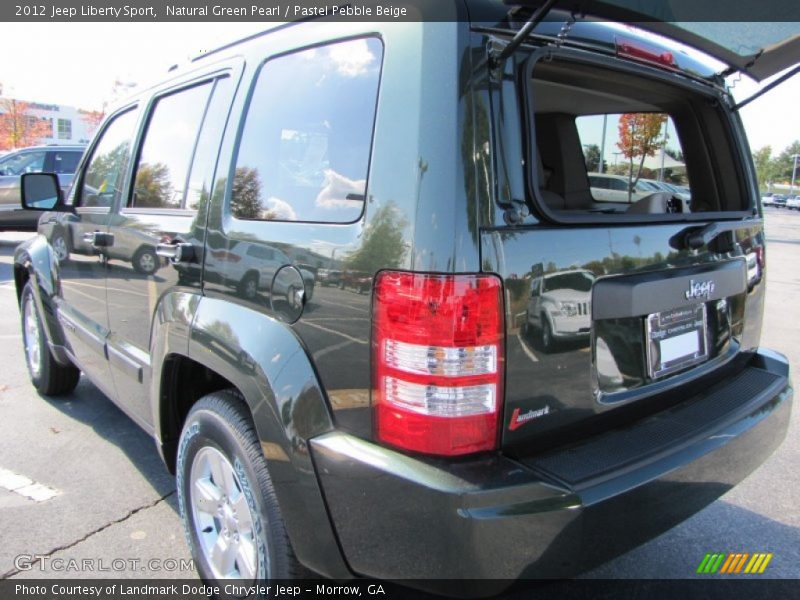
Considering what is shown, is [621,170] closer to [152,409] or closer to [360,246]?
[360,246]

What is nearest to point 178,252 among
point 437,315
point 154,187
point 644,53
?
point 154,187

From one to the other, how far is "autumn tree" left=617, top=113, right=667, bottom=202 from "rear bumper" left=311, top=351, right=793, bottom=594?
58.3 inches

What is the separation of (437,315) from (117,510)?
227 cm

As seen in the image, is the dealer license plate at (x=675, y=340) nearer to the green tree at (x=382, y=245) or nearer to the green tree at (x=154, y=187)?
the green tree at (x=382, y=245)

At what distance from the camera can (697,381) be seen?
2199mm

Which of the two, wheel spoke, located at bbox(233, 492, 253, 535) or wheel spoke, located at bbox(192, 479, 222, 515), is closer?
wheel spoke, located at bbox(233, 492, 253, 535)

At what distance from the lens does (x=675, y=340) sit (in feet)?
6.75

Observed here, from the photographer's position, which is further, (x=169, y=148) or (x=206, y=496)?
(x=169, y=148)

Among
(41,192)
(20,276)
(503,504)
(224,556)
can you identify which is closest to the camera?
(503,504)

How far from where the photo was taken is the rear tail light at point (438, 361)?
1.51 m

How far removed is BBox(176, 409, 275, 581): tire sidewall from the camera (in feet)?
6.18

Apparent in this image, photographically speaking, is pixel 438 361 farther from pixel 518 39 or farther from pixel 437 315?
pixel 518 39

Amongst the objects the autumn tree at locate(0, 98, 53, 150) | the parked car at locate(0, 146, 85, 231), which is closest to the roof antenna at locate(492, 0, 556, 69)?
→ the parked car at locate(0, 146, 85, 231)

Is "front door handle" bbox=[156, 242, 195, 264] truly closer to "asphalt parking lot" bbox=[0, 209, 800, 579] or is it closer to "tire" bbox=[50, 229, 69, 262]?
"asphalt parking lot" bbox=[0, 209, 800, 579]
